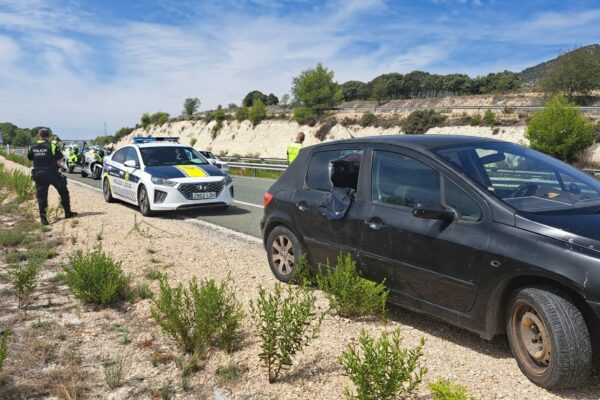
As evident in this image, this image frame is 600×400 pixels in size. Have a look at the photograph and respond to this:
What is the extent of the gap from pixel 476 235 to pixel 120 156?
434 inches

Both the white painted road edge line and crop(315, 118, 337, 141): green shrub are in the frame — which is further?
crop(315, 118, 337, 141): green shrub

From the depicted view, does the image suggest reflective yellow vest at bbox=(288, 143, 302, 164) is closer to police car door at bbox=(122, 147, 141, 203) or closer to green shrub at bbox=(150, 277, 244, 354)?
police car door at bbox=(122, 147, 141, 203)

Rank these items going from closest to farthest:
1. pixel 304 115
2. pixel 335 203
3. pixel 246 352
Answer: pixel 246 352 → pixel 335 203 → pixel 304 115

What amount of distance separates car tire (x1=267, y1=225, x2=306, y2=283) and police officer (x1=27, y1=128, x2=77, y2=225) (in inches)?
253

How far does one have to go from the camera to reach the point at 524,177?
4184mm

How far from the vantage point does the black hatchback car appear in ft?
10.4

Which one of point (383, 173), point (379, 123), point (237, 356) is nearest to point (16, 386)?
point (237, 356)

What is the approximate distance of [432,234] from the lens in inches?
156

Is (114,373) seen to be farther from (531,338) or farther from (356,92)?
(356,92)

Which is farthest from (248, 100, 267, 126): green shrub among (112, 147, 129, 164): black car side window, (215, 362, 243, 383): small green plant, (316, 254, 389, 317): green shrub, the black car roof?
(215, 362, 243, 383): small green plant

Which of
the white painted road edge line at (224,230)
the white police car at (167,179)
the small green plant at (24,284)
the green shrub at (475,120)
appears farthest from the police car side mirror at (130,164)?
the green shrub at (475,120)

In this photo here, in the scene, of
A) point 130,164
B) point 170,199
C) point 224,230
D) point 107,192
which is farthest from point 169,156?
point 224,230

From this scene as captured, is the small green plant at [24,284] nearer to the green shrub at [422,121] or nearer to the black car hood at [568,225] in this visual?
the black car hood at [568,225]

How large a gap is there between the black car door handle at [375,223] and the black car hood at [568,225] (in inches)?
46.8
